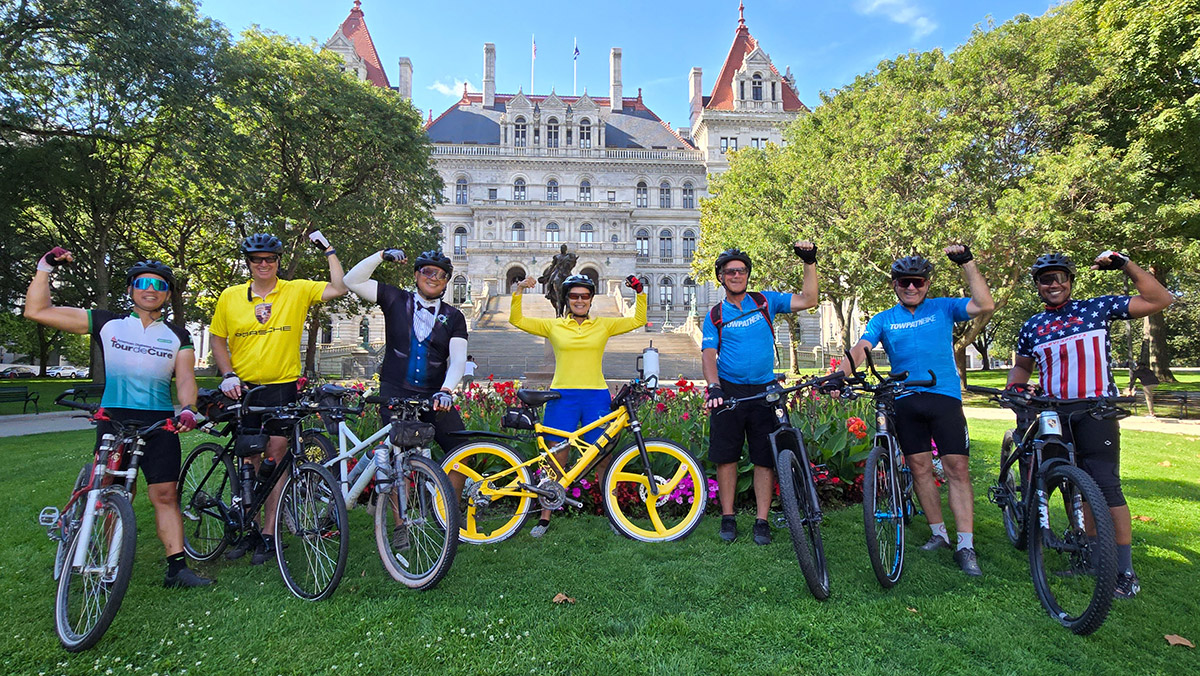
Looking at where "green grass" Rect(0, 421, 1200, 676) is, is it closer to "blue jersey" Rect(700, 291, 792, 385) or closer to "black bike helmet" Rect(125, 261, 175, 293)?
"blue jersey" Rect(700, 291, 792, 385)

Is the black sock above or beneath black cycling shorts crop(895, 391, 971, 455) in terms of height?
beneath

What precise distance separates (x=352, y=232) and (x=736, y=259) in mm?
20190

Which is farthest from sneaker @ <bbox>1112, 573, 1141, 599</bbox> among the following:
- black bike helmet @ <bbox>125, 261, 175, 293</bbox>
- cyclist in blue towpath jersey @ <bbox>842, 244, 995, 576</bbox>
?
black bike helmet @ <bbox>125, 261, 175, 293</bbox>

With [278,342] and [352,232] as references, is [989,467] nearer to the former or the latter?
[278,342]

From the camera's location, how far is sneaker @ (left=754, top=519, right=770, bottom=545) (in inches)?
185

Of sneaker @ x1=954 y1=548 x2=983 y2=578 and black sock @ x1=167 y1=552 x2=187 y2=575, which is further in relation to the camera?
sneaker @ x1=954 y1=548 x2=983 y2=578

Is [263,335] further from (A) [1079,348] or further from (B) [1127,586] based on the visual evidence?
(B) [1127,586]

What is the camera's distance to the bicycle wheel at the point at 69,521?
3447 mm

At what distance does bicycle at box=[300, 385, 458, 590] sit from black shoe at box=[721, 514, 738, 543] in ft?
7.21

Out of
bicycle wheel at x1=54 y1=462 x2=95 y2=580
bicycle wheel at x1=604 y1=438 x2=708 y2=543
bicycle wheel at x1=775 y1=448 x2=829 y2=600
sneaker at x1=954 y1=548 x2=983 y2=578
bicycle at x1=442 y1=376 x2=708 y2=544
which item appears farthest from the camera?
bicycle wheel at x1=604 y1=438 x2=708 y2=543

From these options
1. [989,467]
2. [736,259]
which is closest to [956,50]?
[989,467]

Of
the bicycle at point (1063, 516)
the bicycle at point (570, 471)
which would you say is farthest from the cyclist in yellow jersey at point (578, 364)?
the bicycle at point (1063, 516)

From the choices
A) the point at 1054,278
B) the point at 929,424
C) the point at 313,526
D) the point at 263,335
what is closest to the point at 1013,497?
the point at 929,424

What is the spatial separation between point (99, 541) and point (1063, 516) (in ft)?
20.4
